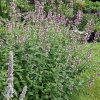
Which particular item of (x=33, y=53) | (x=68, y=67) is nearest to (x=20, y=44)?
(x=33, y=53)

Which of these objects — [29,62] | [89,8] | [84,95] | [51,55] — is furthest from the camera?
[89,8]

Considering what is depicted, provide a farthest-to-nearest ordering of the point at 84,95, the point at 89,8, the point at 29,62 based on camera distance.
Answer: the point at 89,8 < the point at 84,95 < the point at 29,62

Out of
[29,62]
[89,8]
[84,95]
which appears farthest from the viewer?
[89,8]

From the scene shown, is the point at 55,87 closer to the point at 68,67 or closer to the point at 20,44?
the point at 68,67

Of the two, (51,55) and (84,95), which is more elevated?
(51,55)

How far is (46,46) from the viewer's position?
411cm

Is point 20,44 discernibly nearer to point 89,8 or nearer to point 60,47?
point 60,47

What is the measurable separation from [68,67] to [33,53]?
2.22ft

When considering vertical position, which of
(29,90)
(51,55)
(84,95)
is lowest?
(84,95)

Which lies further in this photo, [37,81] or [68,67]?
[68,67]

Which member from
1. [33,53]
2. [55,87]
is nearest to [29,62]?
[33,53]

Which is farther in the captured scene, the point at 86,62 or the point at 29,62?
the point at 86,62

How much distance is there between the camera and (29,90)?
413 centimetres

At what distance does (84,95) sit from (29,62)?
1494 mm
